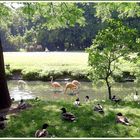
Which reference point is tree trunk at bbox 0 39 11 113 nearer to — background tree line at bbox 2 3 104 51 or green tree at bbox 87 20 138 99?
green tree at bbox 87 20 138 99

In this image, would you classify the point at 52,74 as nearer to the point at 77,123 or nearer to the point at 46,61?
the point at 46,61

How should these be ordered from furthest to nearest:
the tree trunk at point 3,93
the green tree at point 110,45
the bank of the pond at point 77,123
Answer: the green tree at point 110,45 → the tree trunk at point 3,93 → the bank of the pond at point 77,123

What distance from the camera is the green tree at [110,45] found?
2242cm

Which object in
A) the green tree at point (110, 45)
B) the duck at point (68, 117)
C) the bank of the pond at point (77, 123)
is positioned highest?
the green tree at point (110, 45)

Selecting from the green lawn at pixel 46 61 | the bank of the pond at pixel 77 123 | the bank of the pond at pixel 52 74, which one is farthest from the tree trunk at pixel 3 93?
the green lawn at pixel 46 61

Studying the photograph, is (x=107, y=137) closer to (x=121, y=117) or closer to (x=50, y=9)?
(x=121, y=117)

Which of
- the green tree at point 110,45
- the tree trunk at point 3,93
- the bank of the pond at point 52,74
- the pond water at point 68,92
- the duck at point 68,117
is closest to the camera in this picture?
the duck at point 68,117

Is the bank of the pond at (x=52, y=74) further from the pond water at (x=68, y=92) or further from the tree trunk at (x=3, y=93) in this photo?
the tree trunk at (x=3, y=93)

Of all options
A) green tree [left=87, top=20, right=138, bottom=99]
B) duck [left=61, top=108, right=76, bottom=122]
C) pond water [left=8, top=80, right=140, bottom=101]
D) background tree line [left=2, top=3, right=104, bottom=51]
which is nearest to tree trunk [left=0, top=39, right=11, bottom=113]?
duck [left=61, top=108, right=76, bottom=122]

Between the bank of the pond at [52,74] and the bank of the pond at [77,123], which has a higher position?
the bank of the pond at [77,123]

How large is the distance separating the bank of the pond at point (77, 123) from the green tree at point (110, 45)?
600cm

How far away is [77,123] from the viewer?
47.0 ft

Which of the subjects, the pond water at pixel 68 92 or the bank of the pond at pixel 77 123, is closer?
A: the bank of the pond at pixel 77 123

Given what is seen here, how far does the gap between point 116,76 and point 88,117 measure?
15681 mm
